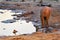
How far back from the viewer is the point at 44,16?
8.71 metres

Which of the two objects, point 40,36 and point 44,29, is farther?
point 44,29

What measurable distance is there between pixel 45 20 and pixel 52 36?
1.69m

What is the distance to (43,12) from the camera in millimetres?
8664

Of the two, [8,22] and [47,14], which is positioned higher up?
[47,14]

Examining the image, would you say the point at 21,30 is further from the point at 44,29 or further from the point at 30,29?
the point at 44,29

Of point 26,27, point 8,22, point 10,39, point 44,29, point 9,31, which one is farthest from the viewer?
point 8,22

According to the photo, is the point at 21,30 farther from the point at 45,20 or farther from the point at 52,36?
the point at 52,36

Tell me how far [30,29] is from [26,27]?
552mm

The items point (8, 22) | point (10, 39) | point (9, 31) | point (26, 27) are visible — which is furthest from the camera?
point (8, 22)

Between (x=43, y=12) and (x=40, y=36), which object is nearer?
(x=40, y=36)

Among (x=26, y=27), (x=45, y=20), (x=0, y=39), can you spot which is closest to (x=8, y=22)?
(x=26, y=27)

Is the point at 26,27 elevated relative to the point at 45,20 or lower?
lower

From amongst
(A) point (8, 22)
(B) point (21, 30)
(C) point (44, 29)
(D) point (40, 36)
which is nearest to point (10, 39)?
(D) point (40, 36)

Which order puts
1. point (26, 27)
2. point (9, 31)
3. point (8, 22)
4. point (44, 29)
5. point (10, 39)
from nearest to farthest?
point (10, 39) → point (44, 29) → point (9, 31) → point (26, 27) → point (8, 22)
